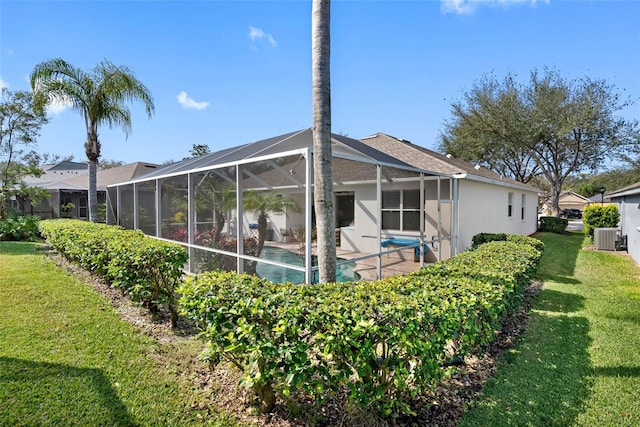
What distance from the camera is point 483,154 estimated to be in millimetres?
26891

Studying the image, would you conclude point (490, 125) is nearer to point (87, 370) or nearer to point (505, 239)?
point (505, 239)

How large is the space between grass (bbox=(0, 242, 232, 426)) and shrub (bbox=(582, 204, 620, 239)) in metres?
18.8

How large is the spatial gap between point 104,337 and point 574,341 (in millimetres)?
6191

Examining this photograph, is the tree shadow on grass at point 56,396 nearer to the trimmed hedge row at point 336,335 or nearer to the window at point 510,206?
the trimmed hedge row at point 336,335

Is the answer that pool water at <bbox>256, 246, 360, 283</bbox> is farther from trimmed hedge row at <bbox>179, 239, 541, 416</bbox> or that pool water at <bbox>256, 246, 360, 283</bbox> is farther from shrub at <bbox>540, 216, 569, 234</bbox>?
shrub at <bbox>540, 216, 569, 234</bbox>

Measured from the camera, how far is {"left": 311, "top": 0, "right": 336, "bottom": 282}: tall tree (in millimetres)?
3602

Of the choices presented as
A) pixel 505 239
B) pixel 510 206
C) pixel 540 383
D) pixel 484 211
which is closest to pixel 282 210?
pixel 540 383

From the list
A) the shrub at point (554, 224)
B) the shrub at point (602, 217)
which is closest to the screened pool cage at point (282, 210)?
the shrub at point (602, 217)

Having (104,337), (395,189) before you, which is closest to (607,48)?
(395,189)

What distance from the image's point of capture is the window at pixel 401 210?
32.2ft

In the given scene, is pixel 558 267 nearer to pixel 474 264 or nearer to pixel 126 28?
pixel 474 264

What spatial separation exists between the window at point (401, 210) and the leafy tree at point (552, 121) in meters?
17.0

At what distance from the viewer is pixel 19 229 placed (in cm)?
1259

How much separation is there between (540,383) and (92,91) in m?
14.6
